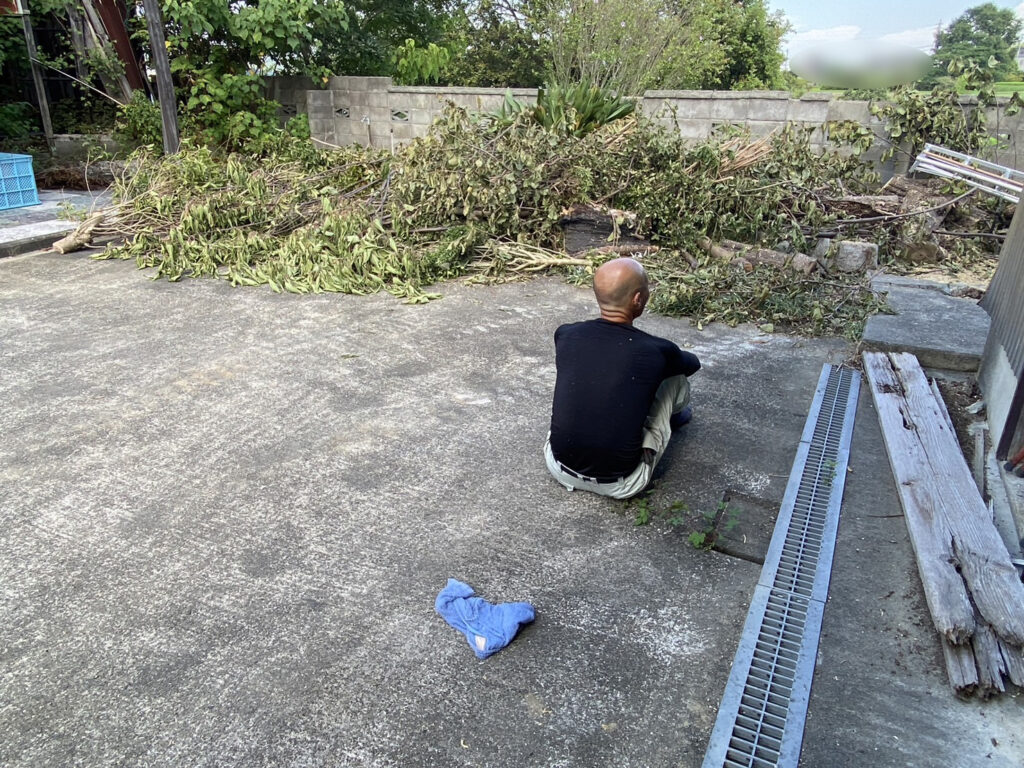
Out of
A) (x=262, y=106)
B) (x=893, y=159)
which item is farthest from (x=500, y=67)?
(x=893, y=159)

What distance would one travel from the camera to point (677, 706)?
83.0 inches

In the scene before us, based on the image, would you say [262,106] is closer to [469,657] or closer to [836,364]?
[836,364]

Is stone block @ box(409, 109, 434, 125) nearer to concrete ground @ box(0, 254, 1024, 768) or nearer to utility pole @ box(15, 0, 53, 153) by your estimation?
utility pole @ box(15, 0, 53, 153)

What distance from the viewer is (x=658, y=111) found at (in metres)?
8.81

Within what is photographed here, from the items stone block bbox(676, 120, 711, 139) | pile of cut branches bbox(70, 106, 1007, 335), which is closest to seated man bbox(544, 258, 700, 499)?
pile of cut branches bbox(70, 106, 1007, 335)

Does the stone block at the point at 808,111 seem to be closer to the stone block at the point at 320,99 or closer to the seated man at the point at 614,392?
the seated man at the point at 614,392

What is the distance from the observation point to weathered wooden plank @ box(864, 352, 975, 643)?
2246mm

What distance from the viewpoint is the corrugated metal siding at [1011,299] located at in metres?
3.42

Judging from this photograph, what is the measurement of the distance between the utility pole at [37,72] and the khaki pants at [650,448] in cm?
1210

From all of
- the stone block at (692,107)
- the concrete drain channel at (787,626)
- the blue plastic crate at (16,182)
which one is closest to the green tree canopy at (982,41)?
the stone block at (692,107)

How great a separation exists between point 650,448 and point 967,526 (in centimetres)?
120

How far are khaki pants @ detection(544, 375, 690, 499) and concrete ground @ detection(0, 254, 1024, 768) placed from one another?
9cm

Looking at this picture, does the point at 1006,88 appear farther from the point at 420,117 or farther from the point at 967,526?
the point at 420,117

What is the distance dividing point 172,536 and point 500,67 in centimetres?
1963
